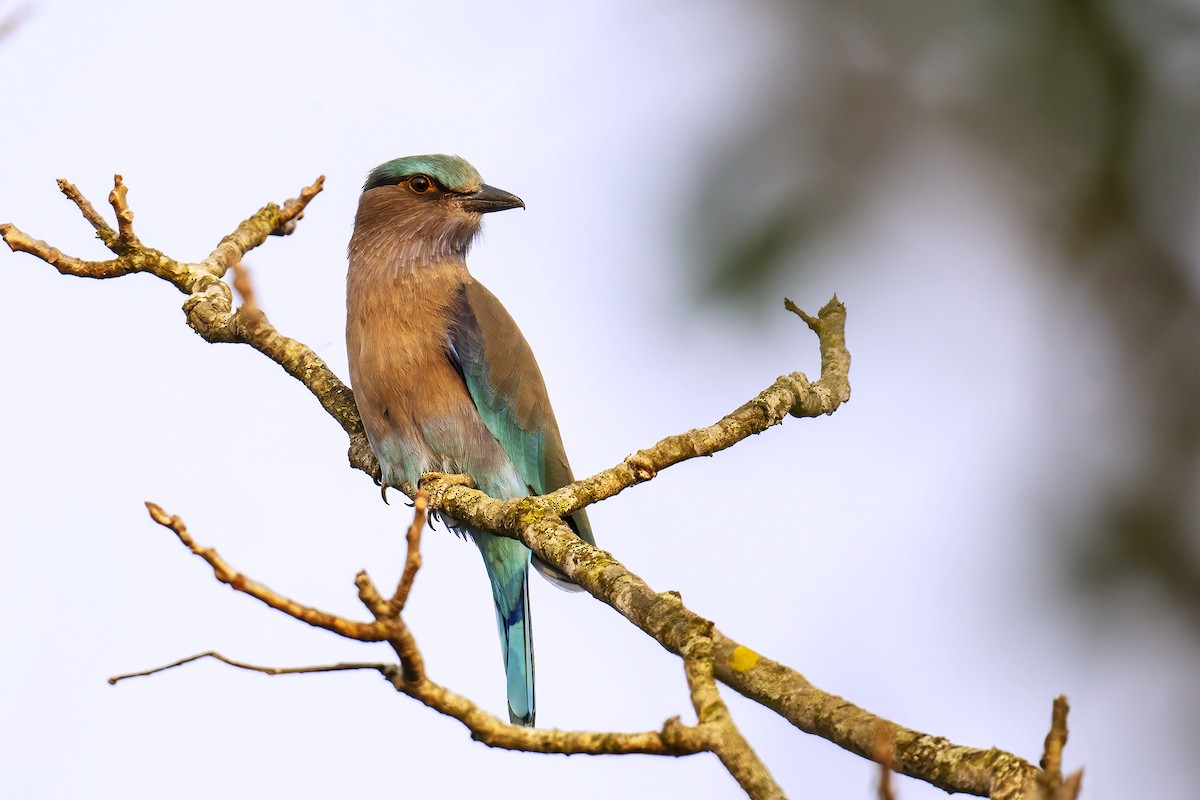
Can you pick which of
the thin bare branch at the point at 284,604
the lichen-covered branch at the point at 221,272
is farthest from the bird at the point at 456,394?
the thin bare branch at the point at 284,604

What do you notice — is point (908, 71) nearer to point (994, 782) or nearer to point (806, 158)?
point (806, 158)

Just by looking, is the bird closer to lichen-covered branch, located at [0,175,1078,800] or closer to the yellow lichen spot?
lichen-covered branch, located at [0,175,1078,800]

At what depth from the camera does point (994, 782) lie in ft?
6.68

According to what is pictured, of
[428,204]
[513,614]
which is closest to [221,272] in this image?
[428,204]

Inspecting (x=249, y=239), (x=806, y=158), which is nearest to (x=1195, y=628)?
(x=806, y=158)

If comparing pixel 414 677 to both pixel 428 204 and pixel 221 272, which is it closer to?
pixel 221 272

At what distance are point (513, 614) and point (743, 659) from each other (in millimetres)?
2526

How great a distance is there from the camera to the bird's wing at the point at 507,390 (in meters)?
4.93

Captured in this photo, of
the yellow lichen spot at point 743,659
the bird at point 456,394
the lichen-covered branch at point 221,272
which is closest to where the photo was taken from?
the yellow lichen spot at point 743,659

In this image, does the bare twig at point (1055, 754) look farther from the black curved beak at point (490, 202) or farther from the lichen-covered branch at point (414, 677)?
the black curved beak at point (490, 202)

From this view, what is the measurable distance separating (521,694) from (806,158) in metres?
2.36

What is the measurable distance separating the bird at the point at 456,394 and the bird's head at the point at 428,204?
0.02 metres

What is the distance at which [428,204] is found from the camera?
18.1 ft

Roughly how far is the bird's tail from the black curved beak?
1.54 metres
